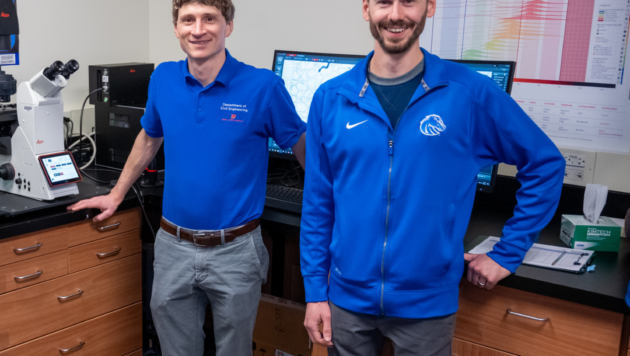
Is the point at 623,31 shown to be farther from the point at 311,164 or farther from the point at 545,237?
the point at 311,164

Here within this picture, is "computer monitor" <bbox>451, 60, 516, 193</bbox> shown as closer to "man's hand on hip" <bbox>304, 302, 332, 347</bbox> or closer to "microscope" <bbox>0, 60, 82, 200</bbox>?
"man's hand on hip" <bbox>304, 302, 332, 347</bbox>

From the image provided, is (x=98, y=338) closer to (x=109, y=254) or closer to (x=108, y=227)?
(x=109, y=254)

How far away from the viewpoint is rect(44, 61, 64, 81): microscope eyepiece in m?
1.76

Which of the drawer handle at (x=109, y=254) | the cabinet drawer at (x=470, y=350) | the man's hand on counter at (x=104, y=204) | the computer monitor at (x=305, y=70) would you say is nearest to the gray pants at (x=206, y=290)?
the man's hand on counter at (x=104, y=204)

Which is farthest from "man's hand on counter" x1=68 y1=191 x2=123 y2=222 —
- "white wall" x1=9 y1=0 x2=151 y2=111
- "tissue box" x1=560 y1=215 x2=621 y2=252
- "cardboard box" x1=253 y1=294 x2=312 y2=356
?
"tissue box" x1=560 y1=215 x2=621 y2=252

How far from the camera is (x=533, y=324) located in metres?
1.44

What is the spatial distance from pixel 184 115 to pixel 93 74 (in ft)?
3.11

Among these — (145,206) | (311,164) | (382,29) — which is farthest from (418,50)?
(145,206)

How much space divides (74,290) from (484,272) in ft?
4.69

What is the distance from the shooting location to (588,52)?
1897mm

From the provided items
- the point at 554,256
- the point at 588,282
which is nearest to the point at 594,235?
the point at 554,256

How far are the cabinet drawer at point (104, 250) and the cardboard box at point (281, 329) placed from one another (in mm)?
554

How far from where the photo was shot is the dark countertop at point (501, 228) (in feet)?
4.39

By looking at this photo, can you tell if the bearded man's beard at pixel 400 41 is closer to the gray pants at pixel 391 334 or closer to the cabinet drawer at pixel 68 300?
the gray pants at pixel 391 334
